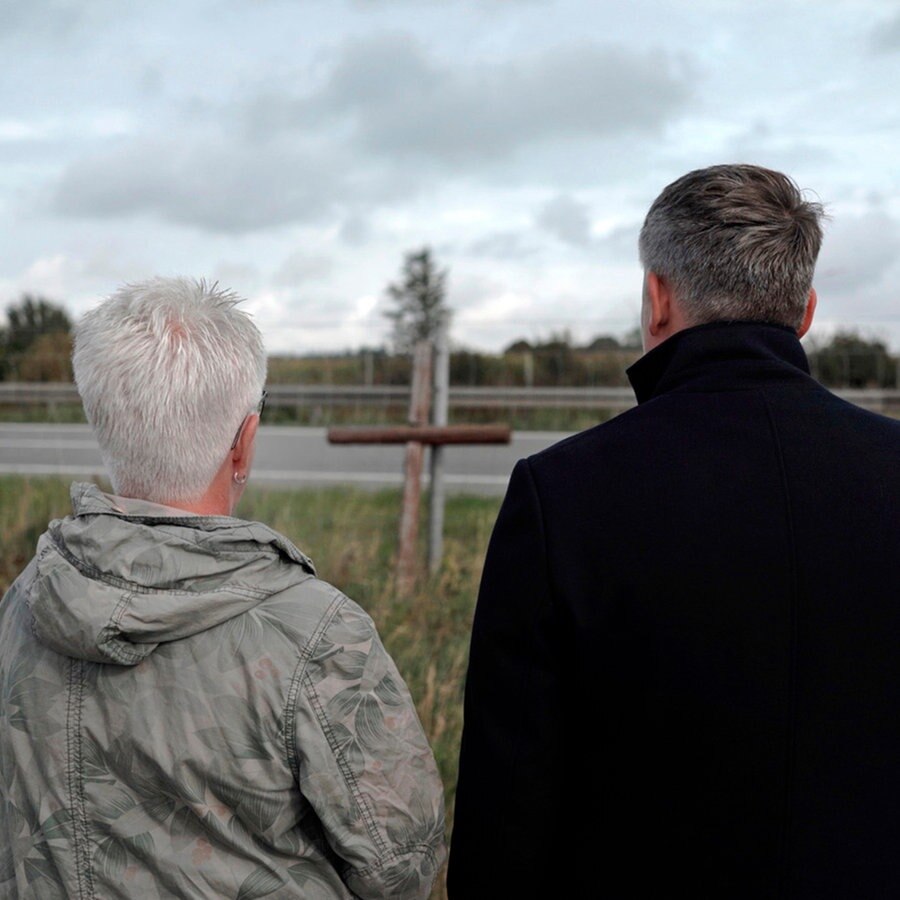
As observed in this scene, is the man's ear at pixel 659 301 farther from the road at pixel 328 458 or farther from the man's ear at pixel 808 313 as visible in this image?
the road at pixel 328 458

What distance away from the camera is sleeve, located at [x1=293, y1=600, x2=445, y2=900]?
5.63 feet

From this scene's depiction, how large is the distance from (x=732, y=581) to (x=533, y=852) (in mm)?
589

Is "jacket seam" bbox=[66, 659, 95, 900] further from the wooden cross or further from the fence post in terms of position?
the fence post

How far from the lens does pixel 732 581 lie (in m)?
1.68

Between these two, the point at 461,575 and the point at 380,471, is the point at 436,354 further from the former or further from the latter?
the point at 380,471

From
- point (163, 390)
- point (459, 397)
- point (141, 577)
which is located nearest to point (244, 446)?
point (163, 390)

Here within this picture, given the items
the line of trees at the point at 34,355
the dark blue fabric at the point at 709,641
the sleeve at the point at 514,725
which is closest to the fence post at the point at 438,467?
the sleeve at the point at 514,725

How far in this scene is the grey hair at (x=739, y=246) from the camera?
1.83 metres

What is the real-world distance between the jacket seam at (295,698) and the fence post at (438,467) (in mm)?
5273

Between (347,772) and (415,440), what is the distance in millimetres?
5338

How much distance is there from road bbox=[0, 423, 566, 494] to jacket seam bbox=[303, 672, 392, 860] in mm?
10250

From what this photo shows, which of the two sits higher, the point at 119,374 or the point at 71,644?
the point at 119,374

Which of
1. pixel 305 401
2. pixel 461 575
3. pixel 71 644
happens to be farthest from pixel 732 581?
pixel 305 401

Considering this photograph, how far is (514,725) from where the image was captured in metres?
1.81
